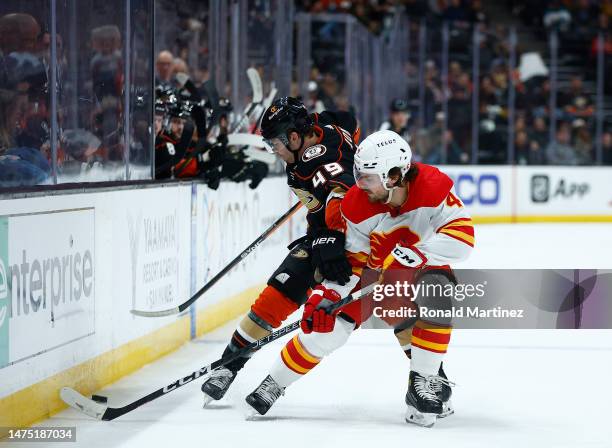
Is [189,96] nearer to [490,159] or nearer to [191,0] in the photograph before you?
[191,0]

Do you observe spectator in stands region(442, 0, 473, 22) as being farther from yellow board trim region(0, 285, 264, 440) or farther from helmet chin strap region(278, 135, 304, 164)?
helmet chin strap region(278, 135, 304, 164)

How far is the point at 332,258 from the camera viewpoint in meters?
4.23

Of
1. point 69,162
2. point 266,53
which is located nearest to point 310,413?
point 69,162

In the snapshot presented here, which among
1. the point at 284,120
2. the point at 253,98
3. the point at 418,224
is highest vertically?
the point at 253,98

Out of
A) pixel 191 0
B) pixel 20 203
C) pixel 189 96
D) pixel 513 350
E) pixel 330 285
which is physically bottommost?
pixel 513 350

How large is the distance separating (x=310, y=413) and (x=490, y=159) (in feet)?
38.1

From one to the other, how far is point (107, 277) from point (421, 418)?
1498 mm

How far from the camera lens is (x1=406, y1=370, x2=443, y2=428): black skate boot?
13.8ft

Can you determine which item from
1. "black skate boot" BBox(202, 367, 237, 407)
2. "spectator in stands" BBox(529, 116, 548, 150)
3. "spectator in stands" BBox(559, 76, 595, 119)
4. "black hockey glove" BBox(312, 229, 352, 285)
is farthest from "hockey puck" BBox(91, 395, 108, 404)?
"spectator in stands" BBox(559, 76, 595, 119)

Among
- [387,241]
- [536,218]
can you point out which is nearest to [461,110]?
[536,218]

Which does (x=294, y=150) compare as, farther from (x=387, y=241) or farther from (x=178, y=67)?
(x=178, y=67)

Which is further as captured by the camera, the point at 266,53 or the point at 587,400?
the point at 266,53

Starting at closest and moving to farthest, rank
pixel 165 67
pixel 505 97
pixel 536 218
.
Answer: pixel 165 67, pixel 536 218, pixel 505 97

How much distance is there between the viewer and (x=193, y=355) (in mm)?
5918
